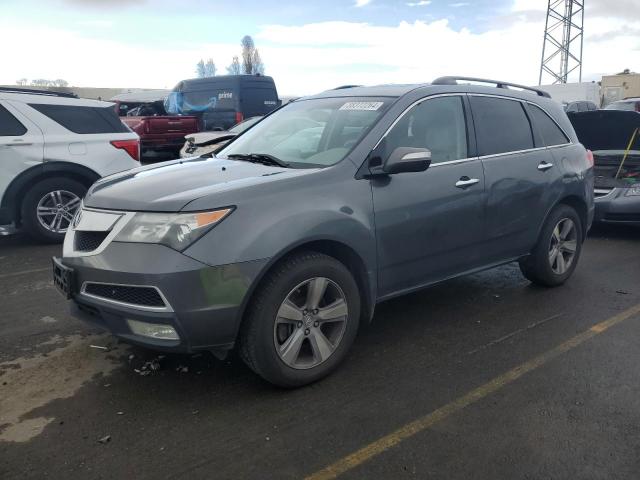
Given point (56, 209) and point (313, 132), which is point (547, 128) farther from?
point (56, 209)

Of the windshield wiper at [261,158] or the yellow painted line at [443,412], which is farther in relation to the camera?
the windshield wiper at [261,158]

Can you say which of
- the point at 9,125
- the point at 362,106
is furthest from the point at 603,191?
the point at 9,125

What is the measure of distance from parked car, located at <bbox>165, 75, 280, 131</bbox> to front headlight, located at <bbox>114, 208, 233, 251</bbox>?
36.9ft

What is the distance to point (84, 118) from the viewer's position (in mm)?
7305

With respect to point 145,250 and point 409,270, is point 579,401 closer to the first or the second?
point 409,270

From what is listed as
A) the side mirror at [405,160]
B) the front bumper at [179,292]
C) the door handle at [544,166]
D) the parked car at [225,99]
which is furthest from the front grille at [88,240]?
the parked car at [225,99]

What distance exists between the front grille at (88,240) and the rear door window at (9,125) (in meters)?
4.25

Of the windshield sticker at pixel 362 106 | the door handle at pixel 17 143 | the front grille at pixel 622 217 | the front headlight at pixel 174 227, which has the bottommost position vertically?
the front grille at pixel 622 217

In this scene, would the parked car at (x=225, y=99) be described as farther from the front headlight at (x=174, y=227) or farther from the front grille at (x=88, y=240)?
the front headlight at (x=174, y=227)

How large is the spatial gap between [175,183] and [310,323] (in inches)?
44.3

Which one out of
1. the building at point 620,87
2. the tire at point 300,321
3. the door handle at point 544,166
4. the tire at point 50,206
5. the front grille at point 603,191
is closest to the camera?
the tire at point 300,321

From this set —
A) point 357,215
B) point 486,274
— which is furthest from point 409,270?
point 486,274

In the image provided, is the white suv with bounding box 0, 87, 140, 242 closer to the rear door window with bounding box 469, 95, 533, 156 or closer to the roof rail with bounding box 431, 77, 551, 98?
the roof rail with bounding box 431, 77, 551, 98

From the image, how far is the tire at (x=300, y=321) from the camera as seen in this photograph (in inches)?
121
